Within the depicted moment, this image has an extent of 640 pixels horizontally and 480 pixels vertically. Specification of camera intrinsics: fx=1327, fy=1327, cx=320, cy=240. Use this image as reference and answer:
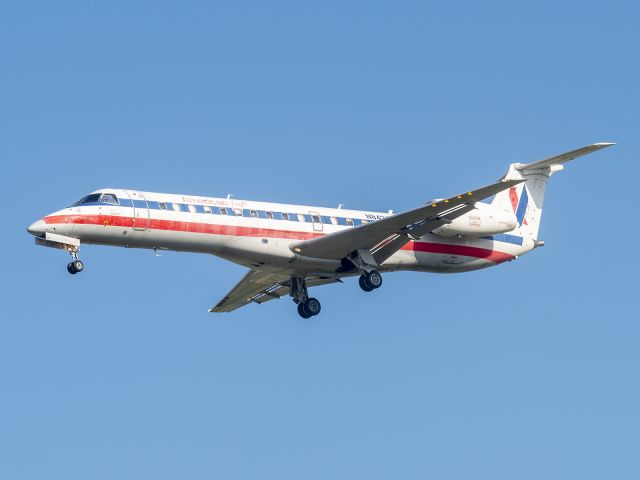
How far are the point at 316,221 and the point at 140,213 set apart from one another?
5429mm

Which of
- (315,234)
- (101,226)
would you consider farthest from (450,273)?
(101,226)

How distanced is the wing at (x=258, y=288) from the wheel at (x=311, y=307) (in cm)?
71

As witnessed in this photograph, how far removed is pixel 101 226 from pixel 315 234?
6386 mm

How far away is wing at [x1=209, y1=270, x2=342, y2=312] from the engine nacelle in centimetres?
382

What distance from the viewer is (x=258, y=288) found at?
42.8m

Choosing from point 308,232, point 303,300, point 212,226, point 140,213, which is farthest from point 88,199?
point 303,300

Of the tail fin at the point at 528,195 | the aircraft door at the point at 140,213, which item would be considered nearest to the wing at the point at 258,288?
the aircraft door at the point at 140,213

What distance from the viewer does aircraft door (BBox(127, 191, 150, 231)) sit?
3675 centimetres

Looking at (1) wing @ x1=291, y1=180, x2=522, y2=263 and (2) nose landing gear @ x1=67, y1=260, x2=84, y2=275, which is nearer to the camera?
(2) nose landing gear @ x1=67, y1=260, x2=84, y2=275

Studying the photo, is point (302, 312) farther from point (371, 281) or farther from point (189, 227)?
point (189, 227)

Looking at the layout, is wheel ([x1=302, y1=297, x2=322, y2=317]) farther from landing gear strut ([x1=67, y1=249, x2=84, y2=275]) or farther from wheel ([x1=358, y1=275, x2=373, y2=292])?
landing gear strut ([x1=67, y1=249, x2=84, y2=275])

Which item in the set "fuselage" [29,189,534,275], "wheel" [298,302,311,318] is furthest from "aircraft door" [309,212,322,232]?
"wheel" [298,302,311,318]

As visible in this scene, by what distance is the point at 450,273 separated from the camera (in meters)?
41.9

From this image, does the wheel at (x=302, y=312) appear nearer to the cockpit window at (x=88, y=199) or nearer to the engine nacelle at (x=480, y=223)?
the engine nacelle at (x=480, y=223)
